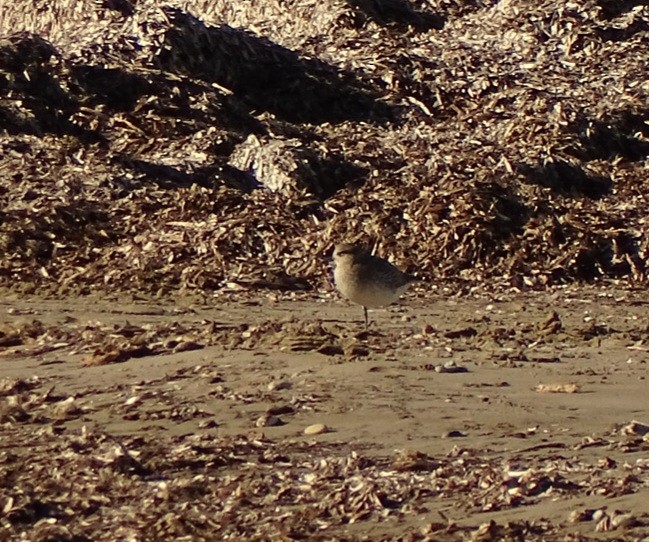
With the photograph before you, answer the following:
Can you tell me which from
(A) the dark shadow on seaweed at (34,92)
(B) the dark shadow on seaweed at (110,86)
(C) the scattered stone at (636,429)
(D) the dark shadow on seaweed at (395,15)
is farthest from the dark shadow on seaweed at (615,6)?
(C) the scattered stone at (636,429)

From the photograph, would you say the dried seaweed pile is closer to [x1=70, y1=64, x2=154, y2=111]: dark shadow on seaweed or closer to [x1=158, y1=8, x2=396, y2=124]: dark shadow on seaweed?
[x1=70, y1=64, x2=154, y2=111]: dark shadow on seaweed

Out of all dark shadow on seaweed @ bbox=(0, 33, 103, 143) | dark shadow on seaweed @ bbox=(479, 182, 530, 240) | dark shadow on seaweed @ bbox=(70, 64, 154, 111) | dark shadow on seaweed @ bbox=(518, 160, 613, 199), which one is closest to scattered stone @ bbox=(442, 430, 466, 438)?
dark shadow on seaweed @ bbox=(479, 182, 530, 240)

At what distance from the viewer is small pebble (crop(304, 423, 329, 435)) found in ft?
24.6

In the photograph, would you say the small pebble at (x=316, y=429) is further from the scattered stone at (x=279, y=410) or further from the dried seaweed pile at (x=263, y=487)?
the scattered stone at (x=279, y=410)

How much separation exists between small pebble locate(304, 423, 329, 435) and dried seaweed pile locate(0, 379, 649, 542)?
11cm

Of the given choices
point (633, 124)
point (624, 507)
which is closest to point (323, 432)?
point (624, 507)

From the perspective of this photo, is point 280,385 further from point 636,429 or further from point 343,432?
point 636,429

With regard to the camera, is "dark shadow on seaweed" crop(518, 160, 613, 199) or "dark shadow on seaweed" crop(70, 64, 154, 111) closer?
"dark shadow on seaweed" crop(518, 160, 613, 199)

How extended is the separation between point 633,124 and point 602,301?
3458mm

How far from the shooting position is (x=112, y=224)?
12.4 metres

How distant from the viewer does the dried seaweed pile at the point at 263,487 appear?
651 cm

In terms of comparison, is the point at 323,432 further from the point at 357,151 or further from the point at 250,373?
the point at 357,151

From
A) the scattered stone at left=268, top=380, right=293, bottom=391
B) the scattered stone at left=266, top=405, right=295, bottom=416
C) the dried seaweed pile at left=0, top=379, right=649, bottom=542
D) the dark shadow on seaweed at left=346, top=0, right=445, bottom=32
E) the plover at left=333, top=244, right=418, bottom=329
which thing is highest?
the dark shadow on seaweed at left=346, top=0, right=445, bottom=32

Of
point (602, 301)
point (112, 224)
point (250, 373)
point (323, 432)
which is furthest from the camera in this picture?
point (112, 224)
